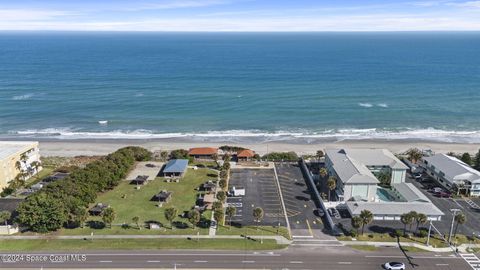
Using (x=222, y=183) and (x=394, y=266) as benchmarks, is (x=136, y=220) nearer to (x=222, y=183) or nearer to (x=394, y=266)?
(x=222, y=183)

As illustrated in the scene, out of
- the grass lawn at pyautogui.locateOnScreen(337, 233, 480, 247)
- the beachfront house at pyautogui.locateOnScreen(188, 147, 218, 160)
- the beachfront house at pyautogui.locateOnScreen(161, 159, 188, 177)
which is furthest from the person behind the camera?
the beachfront house at pyautogui.locateOnScreen(188, 147, 218, 160)

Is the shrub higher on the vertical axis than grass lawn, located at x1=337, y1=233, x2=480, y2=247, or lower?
higher

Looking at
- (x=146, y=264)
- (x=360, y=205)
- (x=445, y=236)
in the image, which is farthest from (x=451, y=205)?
(x=146, y=264)

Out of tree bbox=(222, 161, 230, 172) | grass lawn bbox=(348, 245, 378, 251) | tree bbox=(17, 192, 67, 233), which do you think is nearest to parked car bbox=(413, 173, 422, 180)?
grass lawn bbox=(348, 245, 378, 251)

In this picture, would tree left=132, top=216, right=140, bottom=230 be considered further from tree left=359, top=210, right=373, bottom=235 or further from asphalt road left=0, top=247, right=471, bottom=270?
tree left=359, top=210, right=373, bottom=235

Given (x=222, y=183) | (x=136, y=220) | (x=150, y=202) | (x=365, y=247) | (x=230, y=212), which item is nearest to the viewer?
(x=365, y=247)

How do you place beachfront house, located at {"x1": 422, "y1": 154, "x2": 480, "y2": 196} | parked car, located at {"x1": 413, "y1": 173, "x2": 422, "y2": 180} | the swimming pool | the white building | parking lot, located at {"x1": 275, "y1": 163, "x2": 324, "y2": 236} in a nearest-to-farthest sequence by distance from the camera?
parking lot, located at {"x1": 275, "y1": 163, "x2": 324, "y2": 236} → the white building → the swimming pool → beachfront house, located at {"x1": 422, "y1": 154, "x2": 480, "y2": 196} → parked car, located at {"x1": 413, "y1": 173, "x2": 422, "y2": 180}

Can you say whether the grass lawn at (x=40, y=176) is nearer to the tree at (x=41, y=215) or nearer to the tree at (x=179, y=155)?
the tree at (x=41, y=215)

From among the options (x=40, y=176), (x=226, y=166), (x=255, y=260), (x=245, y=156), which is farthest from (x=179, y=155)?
(x=255, y=260)
